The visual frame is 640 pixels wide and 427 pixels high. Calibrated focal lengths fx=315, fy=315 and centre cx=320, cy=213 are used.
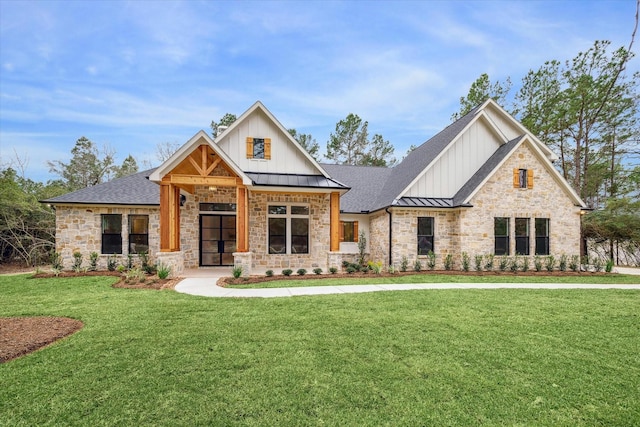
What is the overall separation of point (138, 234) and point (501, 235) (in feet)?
51.5

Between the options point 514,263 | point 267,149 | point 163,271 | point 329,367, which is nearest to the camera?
point 329,367

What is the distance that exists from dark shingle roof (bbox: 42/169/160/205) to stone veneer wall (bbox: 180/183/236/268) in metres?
1.22

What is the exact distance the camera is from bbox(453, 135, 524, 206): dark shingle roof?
13571 millimetres

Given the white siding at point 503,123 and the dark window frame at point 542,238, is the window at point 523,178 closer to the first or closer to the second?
the dark window frame at point 542,238

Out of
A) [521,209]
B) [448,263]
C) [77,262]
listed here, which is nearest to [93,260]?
[77,262]

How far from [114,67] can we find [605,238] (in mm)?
29087

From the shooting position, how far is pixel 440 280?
10734mm

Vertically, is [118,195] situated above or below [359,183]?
below

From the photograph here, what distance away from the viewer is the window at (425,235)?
1391 centimetres

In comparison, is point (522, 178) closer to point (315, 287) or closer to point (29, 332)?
point (315, 287)

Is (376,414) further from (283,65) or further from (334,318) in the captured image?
(283,65)

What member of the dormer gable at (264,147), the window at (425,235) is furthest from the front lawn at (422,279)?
the dormer gable at (264,147)

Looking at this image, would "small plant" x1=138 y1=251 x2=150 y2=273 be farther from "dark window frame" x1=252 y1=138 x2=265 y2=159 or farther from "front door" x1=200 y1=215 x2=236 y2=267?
"dark window frame" x1=252 y1=138 x2=265 y2=159

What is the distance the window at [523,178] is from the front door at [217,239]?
12480mm
